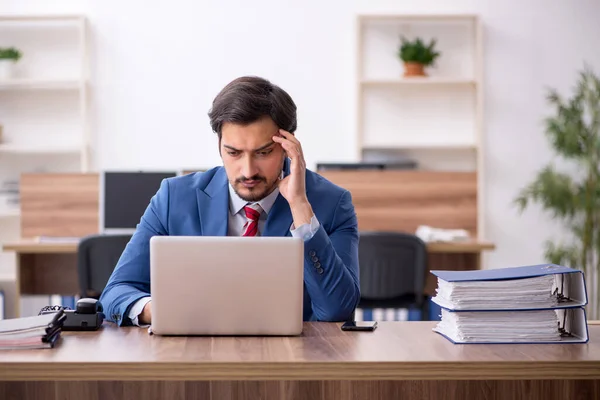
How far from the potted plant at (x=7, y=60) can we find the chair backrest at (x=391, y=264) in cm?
316

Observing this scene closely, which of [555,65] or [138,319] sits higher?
[555,65]

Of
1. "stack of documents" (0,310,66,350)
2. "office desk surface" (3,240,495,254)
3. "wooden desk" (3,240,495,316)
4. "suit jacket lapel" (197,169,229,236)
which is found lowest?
"wooden desk" (3,240,495,316)

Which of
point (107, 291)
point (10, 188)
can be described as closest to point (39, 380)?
point (107, 291)

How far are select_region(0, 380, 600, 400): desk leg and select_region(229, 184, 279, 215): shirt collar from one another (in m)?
0.71

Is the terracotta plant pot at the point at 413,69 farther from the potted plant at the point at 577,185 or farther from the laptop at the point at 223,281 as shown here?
the laptop at the point at 223,281

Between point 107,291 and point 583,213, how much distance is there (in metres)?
4.38

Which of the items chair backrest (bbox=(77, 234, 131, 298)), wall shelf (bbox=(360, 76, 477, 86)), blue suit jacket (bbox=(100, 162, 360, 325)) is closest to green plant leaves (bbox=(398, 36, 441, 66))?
wall shelf (bbox=(360, 76, 477, 86))

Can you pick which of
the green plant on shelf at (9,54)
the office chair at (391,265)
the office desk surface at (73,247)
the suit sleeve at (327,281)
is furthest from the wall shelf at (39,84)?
the suit sleeve at (327,281)

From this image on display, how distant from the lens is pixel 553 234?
573 cm

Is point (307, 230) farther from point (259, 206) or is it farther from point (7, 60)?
point (7, 60)

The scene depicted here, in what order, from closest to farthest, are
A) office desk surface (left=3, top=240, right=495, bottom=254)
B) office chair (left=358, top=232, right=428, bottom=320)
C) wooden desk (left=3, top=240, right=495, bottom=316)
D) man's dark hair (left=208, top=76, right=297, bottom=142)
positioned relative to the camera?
man's dark hair (left=208, top=76, right=297, bottom=142)
office chair (left=358, top=232, right=428, bottom=320)
office desk surface (left=3, top=240, right=495, bottom=254)
wooden desk (left=3, top=240, right=495, bottom=316)

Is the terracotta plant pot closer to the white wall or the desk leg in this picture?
the white wall

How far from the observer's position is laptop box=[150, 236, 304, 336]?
4.98 ft

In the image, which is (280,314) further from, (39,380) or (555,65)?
(555,65)
